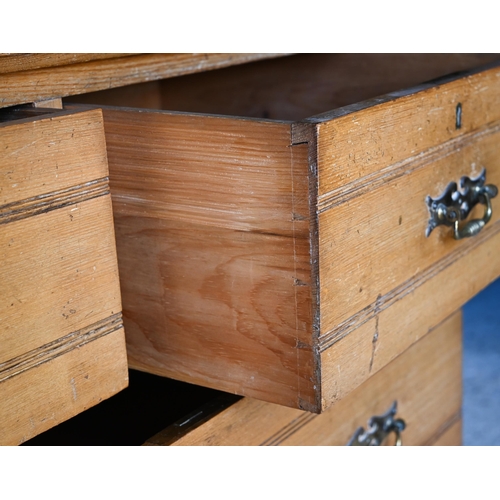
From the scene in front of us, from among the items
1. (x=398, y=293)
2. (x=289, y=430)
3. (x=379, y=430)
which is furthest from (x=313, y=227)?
(x=379, y=430)

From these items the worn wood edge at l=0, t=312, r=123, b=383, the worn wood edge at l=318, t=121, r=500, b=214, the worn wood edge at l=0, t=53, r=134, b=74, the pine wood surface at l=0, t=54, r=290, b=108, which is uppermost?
the worn wood edge at l=0, t=53, r=134, b=74

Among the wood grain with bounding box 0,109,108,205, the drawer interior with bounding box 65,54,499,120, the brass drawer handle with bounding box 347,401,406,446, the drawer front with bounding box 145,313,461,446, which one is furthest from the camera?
the drawer interior with bounding box 65,54,499,120

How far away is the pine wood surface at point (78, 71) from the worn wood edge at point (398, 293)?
0.85ft

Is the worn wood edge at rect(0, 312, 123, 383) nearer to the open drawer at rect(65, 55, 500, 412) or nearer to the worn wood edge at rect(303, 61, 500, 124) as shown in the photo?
the open drawer at rect(65, 55, 500, 412)

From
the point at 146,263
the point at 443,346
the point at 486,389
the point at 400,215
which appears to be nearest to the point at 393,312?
the point at 400,215

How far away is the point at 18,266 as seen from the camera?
0.44 metres

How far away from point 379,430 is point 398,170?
37cm

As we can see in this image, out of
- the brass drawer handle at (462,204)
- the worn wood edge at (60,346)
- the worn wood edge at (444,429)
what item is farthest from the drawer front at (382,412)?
the brass drawer handle at (462,204)

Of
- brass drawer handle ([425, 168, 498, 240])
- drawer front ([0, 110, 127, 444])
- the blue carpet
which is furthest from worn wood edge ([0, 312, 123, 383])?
the blue carpet

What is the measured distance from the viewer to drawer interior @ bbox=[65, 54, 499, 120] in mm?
908

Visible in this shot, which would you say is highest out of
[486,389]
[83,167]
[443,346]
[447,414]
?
[83,167]

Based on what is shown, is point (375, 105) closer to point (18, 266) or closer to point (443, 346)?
point (18, 266)

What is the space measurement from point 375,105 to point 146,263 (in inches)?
7.5

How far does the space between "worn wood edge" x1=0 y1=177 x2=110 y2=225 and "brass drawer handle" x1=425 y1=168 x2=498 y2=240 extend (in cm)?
26
